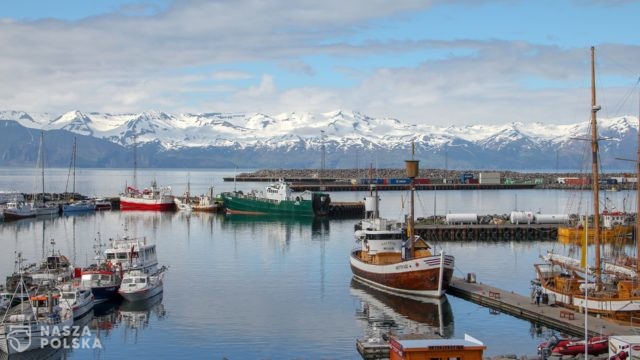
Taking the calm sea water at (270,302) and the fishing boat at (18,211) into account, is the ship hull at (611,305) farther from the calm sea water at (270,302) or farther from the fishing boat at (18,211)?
the fishing boat at (18,211)

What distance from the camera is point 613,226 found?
78.2 metres

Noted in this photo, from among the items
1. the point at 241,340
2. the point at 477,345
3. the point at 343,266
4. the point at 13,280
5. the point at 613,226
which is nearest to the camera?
the point at 477,345

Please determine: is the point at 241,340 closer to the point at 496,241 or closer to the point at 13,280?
the point at 13,280

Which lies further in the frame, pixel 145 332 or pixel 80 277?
pixel 80 277

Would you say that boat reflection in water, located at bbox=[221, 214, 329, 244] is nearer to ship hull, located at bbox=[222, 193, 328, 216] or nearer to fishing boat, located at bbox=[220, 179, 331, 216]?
ship hull, located at bbox=[222, 193, 328, 216]

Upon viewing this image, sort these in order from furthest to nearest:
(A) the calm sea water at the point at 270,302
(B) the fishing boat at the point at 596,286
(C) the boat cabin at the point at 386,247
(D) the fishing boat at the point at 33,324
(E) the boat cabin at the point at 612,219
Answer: (E) the boat cabin at the point at 612,219
(C) the boat cabin at the point at 386,247
(B) the fishing boat at the point at 596,286
(A) the calm sea water at the point at 270,302
(D) the fishing boat at the point at 33,324

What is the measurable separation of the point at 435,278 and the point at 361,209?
66.0m

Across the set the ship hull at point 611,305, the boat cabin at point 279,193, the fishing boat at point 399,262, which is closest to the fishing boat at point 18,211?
the boat cabin at point 279,193

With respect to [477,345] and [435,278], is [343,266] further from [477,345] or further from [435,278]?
[477,345]

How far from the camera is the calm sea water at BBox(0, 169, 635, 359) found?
39175mm

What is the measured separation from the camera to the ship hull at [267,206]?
110 meters

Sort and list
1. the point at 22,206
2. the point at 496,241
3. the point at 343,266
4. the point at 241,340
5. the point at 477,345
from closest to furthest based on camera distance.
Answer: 1. the point at 477,345
2. the point at 241,340
3. the point at 343,266
4. the point at 496,241
5. the point at 22,206

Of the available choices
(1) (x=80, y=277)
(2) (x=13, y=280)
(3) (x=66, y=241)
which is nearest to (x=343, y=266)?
(1) (x=80, y=277)
